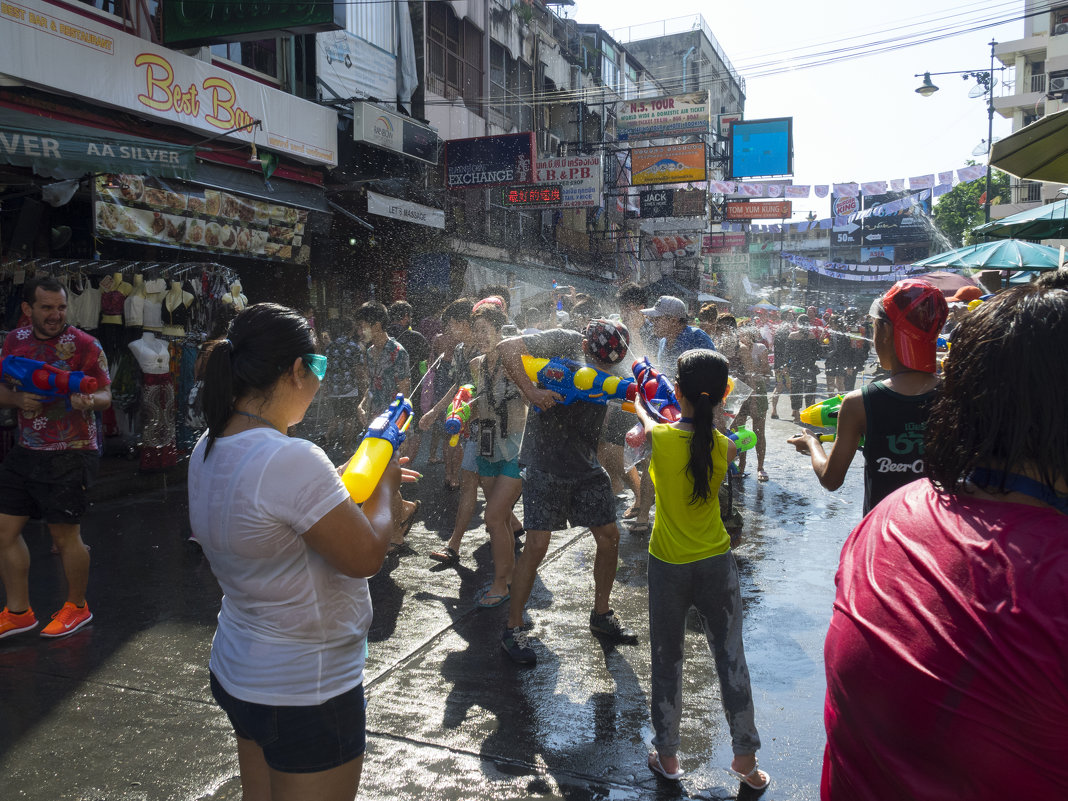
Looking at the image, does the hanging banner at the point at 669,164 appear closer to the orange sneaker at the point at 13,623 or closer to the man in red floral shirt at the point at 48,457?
the man in red floral shirt at the point at 48,457

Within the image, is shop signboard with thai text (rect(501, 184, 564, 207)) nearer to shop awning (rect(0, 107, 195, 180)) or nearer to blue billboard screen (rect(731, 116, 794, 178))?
shop awning (rect(0, 107, 195, 180))

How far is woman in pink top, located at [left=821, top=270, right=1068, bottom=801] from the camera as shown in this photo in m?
1.12

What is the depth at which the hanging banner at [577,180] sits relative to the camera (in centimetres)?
1917

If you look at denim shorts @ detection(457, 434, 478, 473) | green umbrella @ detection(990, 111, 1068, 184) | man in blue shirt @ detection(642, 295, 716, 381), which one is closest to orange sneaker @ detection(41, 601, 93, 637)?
denim shorts @ detection(457, 434, 478, 473)

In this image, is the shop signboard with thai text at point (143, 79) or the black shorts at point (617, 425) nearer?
the black shorts at point (617, 425)

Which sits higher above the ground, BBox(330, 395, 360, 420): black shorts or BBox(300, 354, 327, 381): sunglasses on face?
BBox(300, 354, 327, 381): sunglasses on face

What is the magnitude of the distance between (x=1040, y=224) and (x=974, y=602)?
287 inches

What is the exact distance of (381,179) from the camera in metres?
13.5

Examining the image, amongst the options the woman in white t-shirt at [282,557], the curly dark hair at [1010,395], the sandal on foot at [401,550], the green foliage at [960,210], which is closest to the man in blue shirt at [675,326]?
the sandal on foot at [401,550]

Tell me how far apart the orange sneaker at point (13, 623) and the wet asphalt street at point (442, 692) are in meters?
0.07

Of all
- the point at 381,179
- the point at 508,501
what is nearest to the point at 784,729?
the point at 508,501

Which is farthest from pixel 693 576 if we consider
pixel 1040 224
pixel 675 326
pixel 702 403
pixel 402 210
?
pixel 402 210

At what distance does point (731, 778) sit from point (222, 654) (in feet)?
6.75

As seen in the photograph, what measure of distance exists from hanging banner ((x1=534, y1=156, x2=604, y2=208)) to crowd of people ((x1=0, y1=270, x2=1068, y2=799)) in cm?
1555
